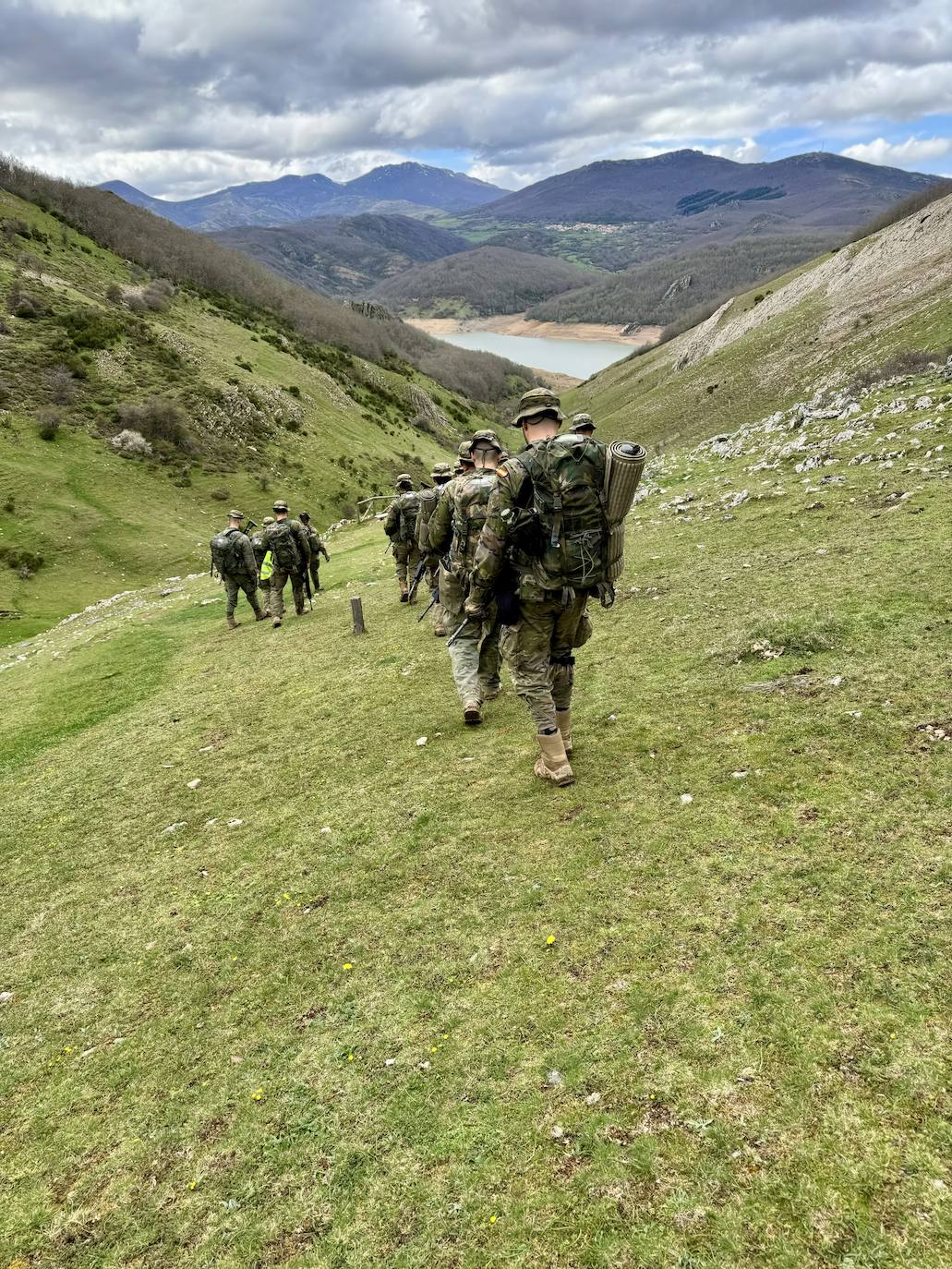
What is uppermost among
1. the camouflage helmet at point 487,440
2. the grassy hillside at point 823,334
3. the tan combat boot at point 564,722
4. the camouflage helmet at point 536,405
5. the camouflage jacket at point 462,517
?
the grassy hillside at point 823,334

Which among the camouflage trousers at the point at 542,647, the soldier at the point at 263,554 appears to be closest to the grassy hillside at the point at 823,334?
the soldier at the point at 263,554

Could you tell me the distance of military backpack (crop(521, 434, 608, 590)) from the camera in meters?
6.35

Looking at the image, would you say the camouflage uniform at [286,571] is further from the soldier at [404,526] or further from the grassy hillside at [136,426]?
the grassy hillside at [136,426]

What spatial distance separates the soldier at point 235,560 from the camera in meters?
18.2

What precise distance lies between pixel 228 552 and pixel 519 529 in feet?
44.6

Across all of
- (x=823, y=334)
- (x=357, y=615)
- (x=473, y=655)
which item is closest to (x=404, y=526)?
(x=357, y=615)

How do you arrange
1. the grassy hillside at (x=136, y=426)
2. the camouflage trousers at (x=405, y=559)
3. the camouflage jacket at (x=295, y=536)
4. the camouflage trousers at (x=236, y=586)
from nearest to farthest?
the camouflage trousers at (x=405, y=559) → the camouflage jacket at (x=295, y=536) → the camouflage trousers at (x=236, y=586) → the grassy hillside at (x=136, y=426)

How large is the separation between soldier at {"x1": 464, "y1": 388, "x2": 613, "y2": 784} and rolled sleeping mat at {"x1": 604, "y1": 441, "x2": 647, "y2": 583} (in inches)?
3.2

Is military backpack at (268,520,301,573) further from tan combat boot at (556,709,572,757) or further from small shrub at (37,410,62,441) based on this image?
small shrub at (37,410,62,441)

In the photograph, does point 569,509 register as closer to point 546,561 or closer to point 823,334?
point 546,561

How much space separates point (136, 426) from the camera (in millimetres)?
48906

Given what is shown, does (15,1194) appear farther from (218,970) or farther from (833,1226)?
(833,1226)

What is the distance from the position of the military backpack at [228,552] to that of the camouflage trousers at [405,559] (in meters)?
4.26

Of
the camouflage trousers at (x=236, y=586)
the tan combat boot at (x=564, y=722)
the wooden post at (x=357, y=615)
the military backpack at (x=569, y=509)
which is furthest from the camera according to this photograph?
the camouflage trousers at (x=236, y=586)
